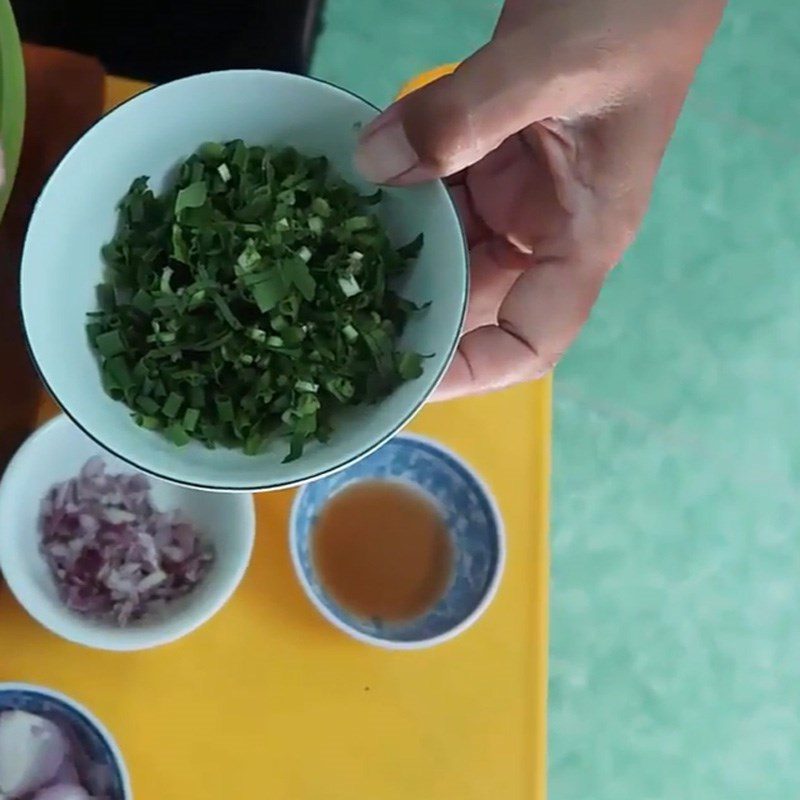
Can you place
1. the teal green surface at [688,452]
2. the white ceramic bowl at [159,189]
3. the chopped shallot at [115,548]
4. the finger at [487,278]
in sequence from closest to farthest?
the white ceramic bowl at [159,189]
the chopped shallot at [115,548]
the finger at [487,278]
the teal green surface at [688,452]

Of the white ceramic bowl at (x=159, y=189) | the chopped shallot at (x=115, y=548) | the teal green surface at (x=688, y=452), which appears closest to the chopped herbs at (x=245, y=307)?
the white ceramic bowl at (x=159, y=189)

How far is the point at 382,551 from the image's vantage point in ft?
2.97

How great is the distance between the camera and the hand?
0.70m

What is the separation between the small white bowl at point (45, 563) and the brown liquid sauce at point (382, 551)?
0.30ft

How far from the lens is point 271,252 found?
75cm

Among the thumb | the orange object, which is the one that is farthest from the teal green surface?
the thumb

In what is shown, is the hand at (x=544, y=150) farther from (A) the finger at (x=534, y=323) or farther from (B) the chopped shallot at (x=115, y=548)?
(B) the chopped shallot at (x=115, y=548)

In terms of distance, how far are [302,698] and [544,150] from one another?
0.47 m

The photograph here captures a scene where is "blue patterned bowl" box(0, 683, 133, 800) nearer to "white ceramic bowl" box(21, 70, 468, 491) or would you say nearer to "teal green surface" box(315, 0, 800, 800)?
"white ceramic bowl" box(21, 70, 468, 491)

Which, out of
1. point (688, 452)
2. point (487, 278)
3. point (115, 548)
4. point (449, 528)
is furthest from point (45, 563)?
point (688, 452)

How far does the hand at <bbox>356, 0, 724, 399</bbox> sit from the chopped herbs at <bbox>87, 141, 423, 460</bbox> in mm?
72

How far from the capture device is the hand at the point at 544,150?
700mm

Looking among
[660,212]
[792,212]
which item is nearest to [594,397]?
[660,212]

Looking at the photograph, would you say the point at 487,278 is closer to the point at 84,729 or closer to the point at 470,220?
the point at 470,220
